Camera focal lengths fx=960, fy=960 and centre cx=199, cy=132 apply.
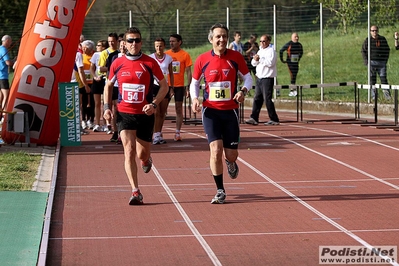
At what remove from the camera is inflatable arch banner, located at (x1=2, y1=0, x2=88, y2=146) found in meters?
18.0

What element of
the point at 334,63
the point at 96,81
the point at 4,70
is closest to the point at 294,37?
the point at 334,63

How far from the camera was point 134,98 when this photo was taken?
12.0 meters

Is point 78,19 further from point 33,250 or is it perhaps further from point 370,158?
point 33,250

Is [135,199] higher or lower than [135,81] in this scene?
lower

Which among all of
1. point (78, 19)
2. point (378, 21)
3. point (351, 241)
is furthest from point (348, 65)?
point (351, 241)

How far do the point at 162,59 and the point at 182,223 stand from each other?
815cm

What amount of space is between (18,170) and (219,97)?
13.9ft

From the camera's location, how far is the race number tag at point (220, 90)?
11.8 meters

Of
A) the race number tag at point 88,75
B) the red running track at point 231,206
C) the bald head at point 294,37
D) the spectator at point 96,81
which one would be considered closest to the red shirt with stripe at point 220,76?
the red running track at point 231,206

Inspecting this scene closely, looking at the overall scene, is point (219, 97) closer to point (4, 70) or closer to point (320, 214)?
point (320, 214)

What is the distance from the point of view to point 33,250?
8969 mm

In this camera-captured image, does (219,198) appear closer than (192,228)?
No

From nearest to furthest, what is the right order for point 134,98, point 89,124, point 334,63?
point 134,98 → point 89,124 → point 334,63

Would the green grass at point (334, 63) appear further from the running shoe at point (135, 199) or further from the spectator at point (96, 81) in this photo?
the running shoe at point (135, 199)
